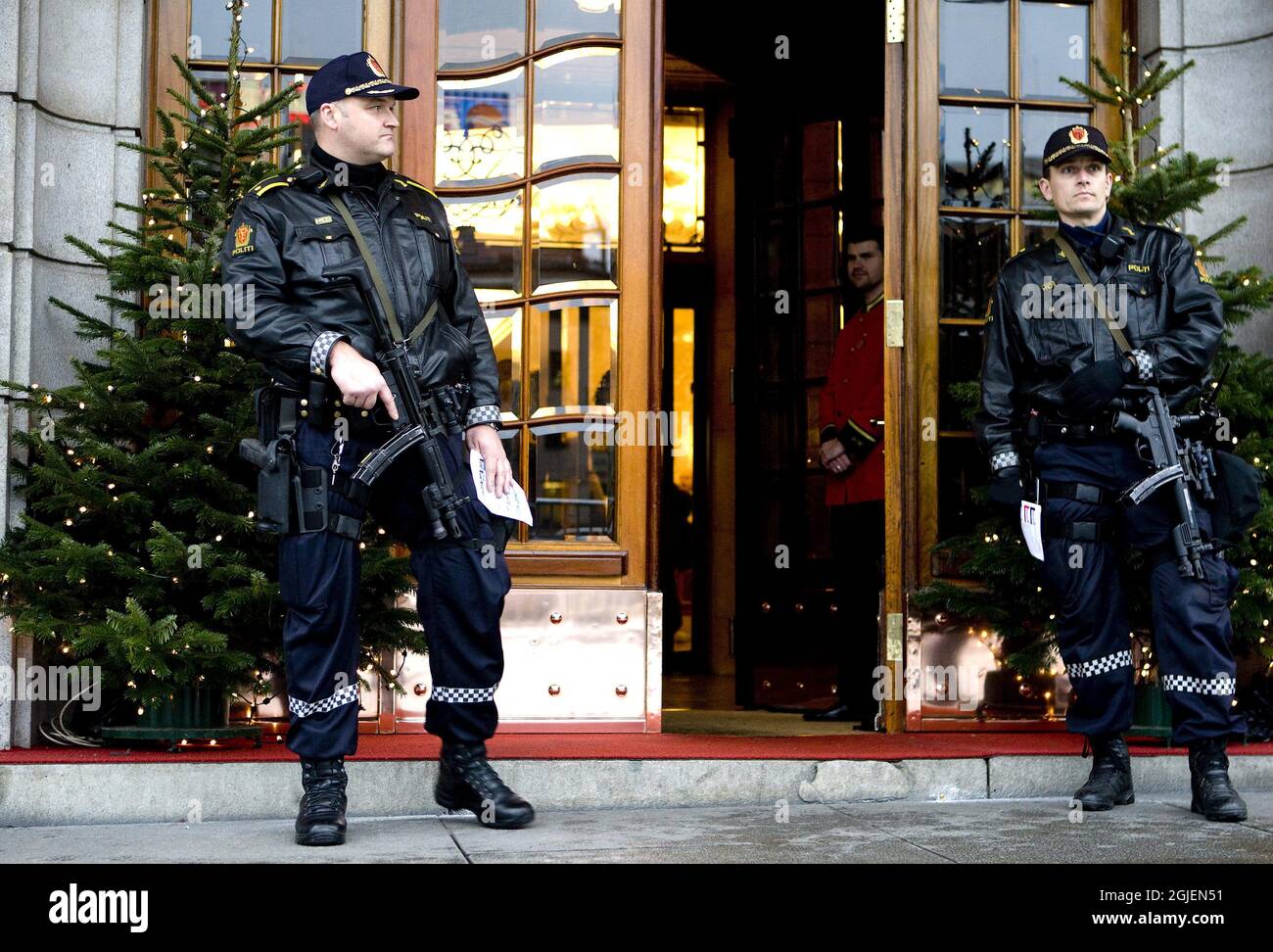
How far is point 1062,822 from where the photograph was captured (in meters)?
4.55

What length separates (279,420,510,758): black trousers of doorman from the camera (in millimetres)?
4172

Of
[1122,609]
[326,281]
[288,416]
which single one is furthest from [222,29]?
[1122,609]

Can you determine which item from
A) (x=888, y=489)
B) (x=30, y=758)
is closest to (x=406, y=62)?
(x=888, y=489)

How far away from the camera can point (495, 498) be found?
4.38 metres

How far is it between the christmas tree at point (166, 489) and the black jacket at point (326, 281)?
739mm

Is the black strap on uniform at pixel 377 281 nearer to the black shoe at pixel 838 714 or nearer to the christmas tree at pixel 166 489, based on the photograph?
the christmas tree at pixel 166 489

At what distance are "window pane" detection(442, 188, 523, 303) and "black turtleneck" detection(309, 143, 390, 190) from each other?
1.46 metres

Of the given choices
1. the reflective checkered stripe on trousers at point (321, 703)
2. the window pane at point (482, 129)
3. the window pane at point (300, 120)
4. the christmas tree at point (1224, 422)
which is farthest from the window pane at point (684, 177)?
the reflective checkered stripe on trousers at point (321, 703)

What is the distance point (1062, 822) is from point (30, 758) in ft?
9.81

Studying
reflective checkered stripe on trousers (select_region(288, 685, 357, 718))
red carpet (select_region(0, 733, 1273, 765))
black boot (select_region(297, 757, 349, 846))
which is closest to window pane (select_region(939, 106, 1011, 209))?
red carpet (select_region(0, 733, 1273, 765))

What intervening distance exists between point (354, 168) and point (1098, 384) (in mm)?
2245

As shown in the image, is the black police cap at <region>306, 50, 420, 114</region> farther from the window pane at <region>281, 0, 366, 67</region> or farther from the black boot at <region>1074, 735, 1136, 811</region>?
the black boot at <region>1074, 735, 1136, 811</region>

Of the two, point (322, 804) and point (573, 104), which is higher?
point (573, 104)

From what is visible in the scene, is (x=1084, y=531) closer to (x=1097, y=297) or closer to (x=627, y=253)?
(x=1097, y=297)
